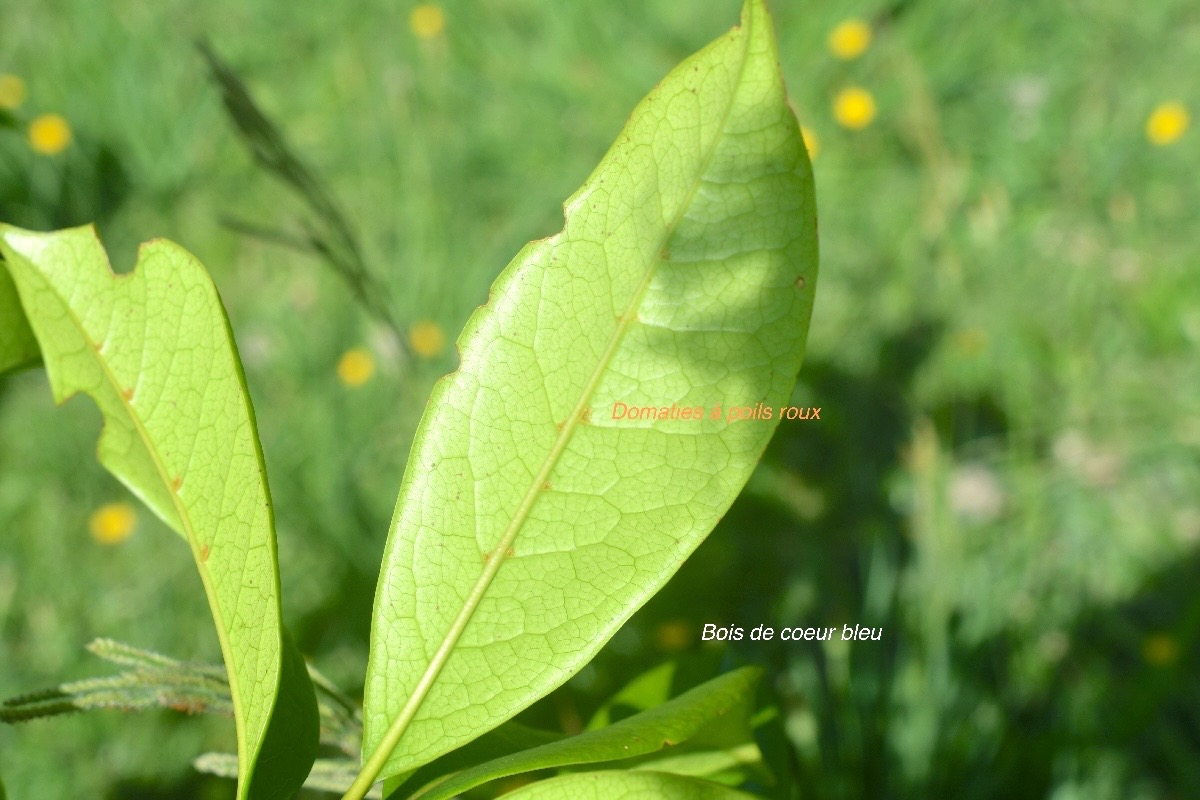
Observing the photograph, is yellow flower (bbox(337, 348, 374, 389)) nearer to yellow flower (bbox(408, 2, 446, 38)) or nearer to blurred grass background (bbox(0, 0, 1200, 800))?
blurred grass background (bbox(0, 0, 1200, 800))

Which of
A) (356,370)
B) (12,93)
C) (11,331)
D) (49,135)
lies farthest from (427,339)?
(11,331)

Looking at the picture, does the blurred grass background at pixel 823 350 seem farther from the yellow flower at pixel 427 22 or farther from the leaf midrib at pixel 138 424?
the leaf midrib at pixel 138 424

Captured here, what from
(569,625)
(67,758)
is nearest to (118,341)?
(569,625)

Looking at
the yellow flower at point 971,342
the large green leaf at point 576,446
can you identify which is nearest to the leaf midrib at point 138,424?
the large green leaf at point 576,446

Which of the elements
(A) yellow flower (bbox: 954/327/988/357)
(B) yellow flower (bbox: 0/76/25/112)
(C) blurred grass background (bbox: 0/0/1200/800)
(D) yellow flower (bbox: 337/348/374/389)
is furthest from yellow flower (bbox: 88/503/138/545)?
(A) yellow flower (bbox: 954/327/988/357)

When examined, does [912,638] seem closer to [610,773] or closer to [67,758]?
[610,773]

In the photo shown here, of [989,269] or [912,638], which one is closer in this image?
[912,638]
